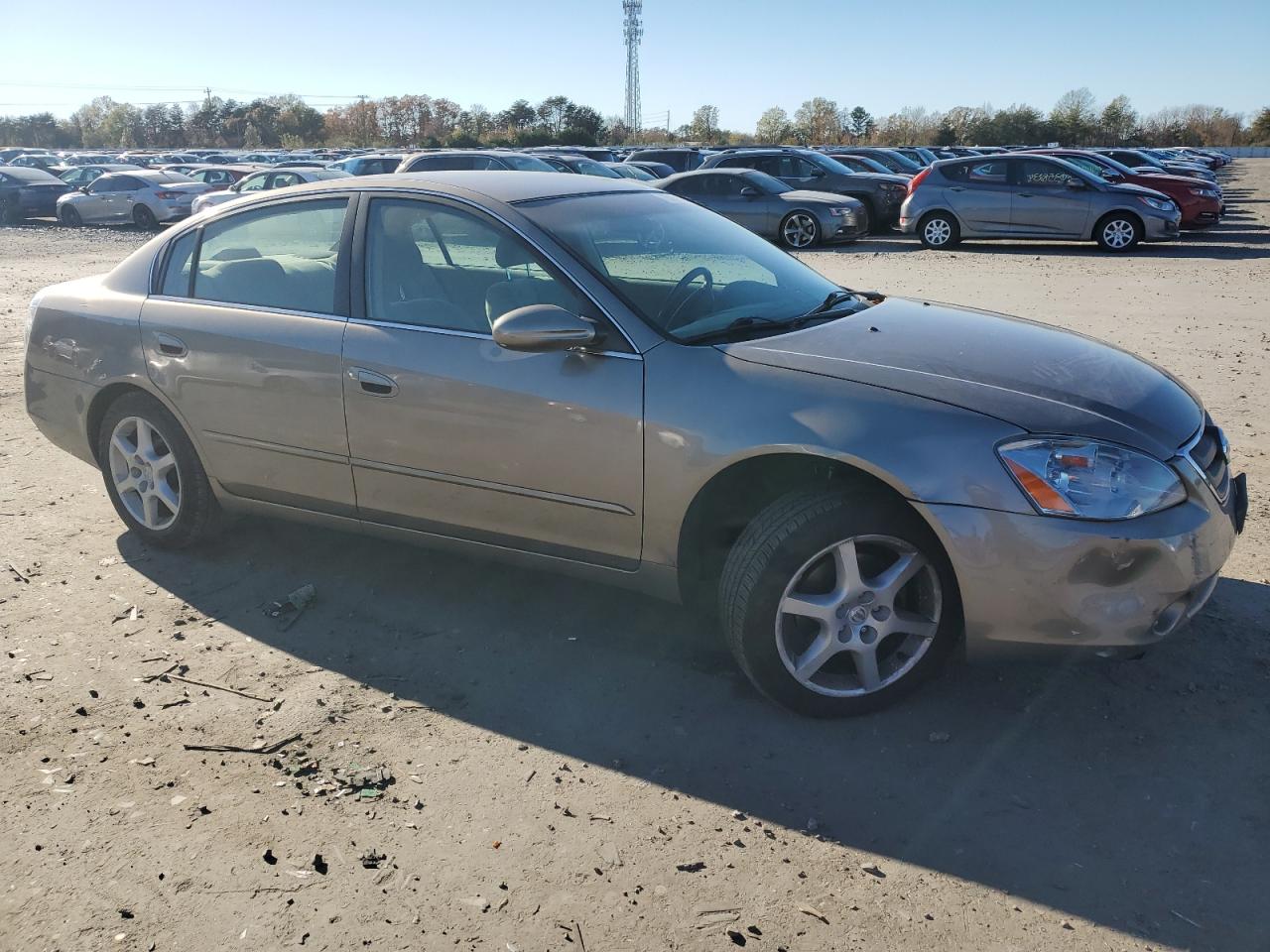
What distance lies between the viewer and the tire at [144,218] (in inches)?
1009

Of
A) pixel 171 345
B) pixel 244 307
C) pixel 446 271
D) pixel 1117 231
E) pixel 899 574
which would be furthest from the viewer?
pixel 1117 231

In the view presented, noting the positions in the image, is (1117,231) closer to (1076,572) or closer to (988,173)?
(988,173)

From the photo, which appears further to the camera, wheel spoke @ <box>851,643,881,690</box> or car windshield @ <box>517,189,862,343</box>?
car windshield @ <box>517,189,862,343</box>

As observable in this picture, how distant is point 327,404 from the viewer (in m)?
4.08

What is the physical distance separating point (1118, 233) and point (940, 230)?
279 centimetres

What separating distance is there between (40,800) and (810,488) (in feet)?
8.11

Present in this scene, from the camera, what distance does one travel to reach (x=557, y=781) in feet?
10.2

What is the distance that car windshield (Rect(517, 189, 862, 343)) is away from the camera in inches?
147

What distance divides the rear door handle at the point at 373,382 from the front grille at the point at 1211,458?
269 cm

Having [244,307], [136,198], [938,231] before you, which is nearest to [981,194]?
[938,231]

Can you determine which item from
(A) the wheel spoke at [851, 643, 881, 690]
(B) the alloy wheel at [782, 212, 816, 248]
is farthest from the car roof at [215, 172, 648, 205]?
(B) the alloy wheel at [782, 212, 816, 248]

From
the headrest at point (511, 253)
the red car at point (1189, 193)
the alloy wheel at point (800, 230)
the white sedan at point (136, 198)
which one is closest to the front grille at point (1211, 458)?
the headrest at point (511, 253)

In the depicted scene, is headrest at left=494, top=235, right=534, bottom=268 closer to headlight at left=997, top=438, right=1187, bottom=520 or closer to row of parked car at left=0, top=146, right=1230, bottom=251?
headlight at left=997, top=438, right=1187, bottom=520

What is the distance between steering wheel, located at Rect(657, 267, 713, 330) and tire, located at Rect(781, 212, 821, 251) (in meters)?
14.2
